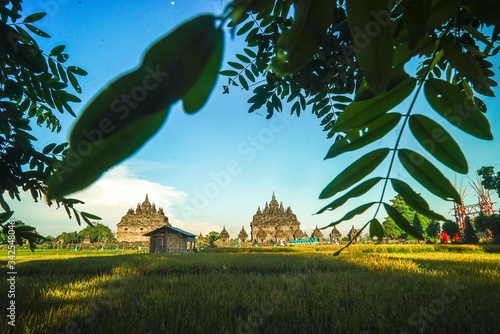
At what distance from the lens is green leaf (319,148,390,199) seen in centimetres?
45

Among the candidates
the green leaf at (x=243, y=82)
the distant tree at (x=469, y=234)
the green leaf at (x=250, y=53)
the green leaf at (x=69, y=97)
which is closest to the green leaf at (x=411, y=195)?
the green leaf at (x=243, y=82)

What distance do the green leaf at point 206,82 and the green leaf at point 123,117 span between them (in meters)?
0.01

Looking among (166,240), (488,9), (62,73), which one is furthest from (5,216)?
(166,240)

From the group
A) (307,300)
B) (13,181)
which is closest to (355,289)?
(307,300)

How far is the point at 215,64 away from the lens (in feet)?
0.71

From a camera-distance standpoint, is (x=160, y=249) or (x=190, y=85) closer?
(x=190, y=85)

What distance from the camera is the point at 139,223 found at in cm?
3862

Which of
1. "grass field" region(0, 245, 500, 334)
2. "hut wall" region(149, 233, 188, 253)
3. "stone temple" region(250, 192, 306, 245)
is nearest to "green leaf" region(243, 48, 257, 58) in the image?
"grass field" region(0, 245, 500, 334)

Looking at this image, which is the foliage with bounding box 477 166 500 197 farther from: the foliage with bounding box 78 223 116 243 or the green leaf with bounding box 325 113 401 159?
the foliage with bounding box 78 223 116 243

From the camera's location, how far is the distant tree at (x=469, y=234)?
20562 millimetres

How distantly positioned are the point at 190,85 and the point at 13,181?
1940 millimetres

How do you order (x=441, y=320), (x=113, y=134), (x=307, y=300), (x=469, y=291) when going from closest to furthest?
(x=113, y=134) < (x=441, y=320) < (x=307, y=300) < (x=469, y=291)

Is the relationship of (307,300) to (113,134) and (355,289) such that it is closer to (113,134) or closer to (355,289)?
(355,289)

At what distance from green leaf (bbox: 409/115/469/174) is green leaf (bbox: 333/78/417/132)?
6 centimetres
